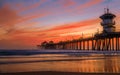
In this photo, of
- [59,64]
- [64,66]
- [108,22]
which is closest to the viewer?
[64,66]

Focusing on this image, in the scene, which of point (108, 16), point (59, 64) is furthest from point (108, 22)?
point (59, 64)

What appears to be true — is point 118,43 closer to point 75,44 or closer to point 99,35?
point 99,35

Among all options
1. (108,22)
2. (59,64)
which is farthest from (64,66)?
(108,22)

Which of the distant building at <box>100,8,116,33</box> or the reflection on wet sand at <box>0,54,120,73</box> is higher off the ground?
the distant building at <box>100,8,116,33</box>

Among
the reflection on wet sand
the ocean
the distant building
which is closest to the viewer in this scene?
the reflection on wet sand

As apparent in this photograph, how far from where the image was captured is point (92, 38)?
52719 millimetres

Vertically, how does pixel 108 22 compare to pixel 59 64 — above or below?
above

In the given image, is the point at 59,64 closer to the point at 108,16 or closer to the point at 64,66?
the point at 64,66

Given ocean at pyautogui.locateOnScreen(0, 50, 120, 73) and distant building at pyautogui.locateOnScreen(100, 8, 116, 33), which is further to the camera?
distant building at pyautogui.locateOnScreen(100, 8, 116, 33)

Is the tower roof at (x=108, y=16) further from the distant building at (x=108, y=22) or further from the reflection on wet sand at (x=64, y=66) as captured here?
the reflection on wet sand at (x=64, y=66)

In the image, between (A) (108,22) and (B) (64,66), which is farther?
(A) (108,22)

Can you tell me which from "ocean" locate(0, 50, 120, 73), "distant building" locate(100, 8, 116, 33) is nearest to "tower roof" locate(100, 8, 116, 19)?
"distant building" locate(100, 8, 116, 33)

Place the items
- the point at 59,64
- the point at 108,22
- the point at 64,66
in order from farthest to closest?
the point at 108,22, the point at 59,64, the point at 64,66

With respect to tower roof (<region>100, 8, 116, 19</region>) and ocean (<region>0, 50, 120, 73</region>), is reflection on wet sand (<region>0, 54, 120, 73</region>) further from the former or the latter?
tower roof (<region>100, 8, 116, 19</region>)
